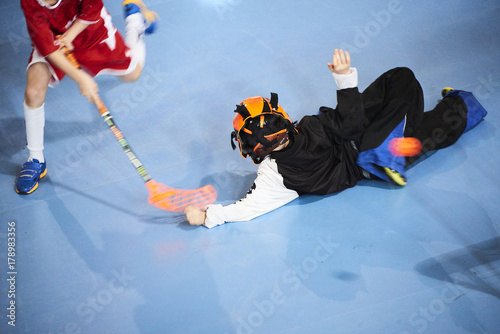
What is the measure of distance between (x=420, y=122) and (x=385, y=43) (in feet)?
3.91

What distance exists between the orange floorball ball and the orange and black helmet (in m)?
0.63

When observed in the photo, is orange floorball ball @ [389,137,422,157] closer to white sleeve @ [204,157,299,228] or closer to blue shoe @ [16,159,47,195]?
white sleeve @ [204,157,299,228]

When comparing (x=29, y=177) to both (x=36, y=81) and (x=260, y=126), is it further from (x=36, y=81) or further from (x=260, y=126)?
(x=260, y=126)

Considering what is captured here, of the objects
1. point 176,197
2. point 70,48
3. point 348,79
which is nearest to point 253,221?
point 176,197

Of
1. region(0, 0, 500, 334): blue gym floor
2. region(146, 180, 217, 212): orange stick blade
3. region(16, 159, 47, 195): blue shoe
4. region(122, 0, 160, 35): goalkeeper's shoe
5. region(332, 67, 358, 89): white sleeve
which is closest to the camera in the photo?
region(0, 0, 500, 334): blue gym floor

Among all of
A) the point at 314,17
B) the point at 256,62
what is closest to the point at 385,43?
the point at 314,17

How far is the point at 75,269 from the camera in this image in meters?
2.56

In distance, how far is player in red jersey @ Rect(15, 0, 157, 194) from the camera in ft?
8.09

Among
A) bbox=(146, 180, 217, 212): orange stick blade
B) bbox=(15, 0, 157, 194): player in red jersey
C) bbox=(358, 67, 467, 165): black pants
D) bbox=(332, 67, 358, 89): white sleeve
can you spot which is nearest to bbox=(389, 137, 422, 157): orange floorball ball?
bbox=(358, 67, 467, 165): black pants

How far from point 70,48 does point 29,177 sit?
2.97 ft

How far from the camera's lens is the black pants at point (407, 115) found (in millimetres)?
2582

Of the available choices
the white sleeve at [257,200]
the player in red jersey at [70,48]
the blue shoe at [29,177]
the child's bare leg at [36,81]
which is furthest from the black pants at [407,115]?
the blue shoe at [29,177]

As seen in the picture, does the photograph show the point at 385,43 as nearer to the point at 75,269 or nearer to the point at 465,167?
the point at 465,167

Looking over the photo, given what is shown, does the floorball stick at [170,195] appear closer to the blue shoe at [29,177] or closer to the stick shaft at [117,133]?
the stick shaft at [117,133]
